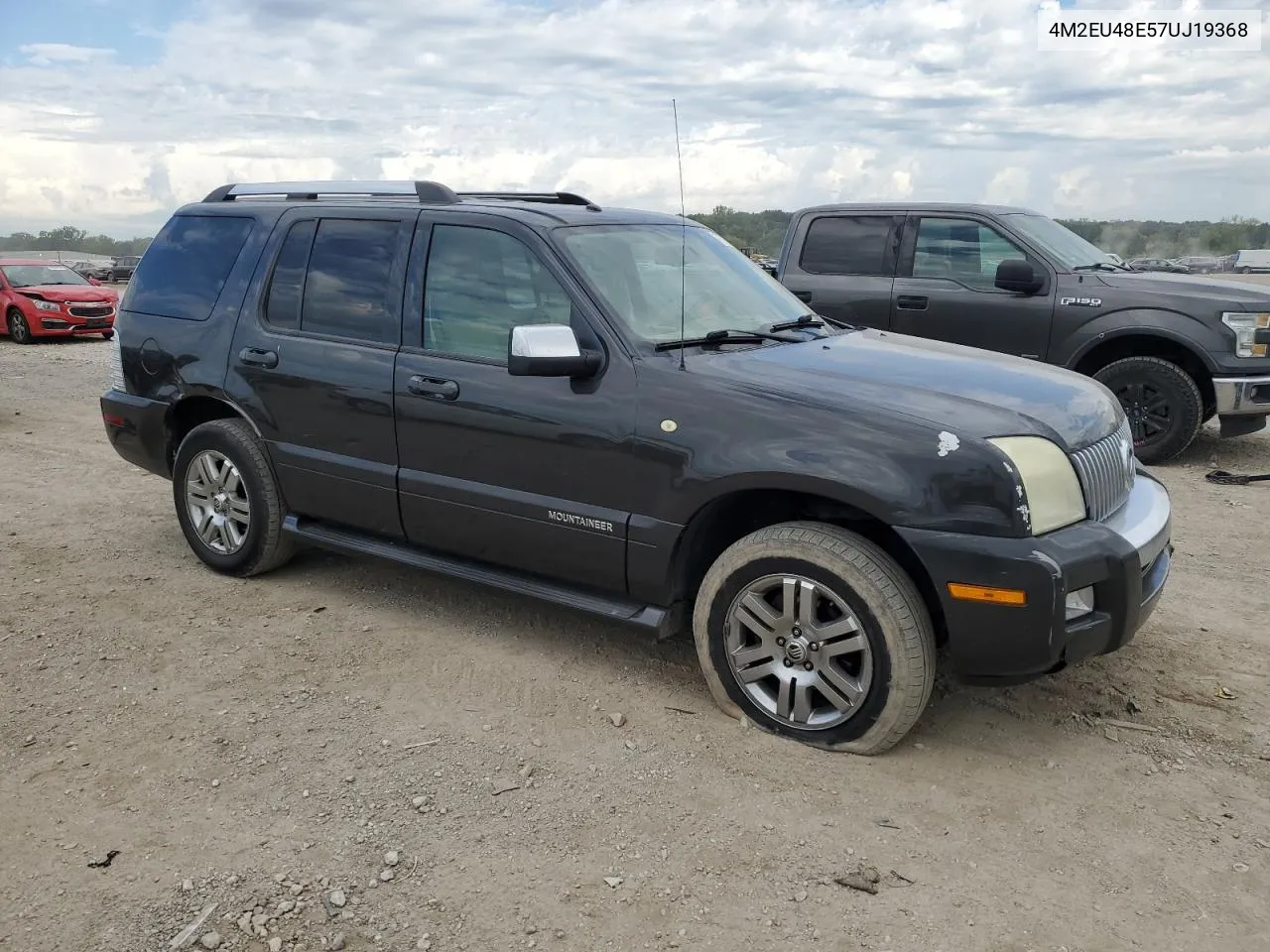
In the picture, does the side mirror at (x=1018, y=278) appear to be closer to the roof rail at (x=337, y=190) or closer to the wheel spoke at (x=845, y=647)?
the roof rail at (x=337, y=190)

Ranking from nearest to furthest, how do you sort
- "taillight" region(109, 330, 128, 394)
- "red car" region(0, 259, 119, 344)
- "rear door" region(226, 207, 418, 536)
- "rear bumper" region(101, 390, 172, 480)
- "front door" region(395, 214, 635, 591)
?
1. "front door" region(395, 214, 635, 591)
2. "rear door" region(226, 207, 418, 536)
3. "rear bumper" region(101, 390, 172, 480)
4. "taillight" region(109, 330, 128, 394)
5. "red car" region(0, 259, 119, 344)

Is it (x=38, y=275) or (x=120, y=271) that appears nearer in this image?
(x=38, y=275)

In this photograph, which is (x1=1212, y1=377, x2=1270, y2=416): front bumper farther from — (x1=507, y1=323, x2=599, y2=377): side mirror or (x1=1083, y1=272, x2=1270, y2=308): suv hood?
(x1=507, y1=323, x2=599, y2=377): side mirror

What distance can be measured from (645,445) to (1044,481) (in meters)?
1.34

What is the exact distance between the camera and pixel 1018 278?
791 cm

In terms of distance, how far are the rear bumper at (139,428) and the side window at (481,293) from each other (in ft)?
6.19

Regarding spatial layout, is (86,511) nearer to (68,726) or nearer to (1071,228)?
(68,726)

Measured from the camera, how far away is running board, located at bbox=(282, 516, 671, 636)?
13.1ft

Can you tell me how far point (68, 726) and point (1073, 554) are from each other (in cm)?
352

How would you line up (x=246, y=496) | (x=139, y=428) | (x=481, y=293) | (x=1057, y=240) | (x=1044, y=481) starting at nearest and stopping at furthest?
(x=1044, y=481) < (x=481, y=293) < (x=246, y=496) < (x=139, y=428) < (x=1057, y=240)

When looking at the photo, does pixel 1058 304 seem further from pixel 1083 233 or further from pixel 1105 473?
pixel 1105 473

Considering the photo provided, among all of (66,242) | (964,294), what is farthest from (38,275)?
(66,242)

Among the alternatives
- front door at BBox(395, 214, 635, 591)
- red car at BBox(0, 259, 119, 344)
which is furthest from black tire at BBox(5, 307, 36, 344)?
front door at BBox(395, 214, 635, 591)

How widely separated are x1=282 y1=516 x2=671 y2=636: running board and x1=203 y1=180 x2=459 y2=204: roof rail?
5.03ft
